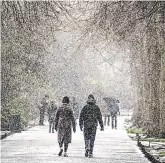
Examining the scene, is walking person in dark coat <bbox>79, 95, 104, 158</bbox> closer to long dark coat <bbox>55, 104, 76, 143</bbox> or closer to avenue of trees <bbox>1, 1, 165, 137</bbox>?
long dark coat <bbox>55, 104, 76, 143</bbox>

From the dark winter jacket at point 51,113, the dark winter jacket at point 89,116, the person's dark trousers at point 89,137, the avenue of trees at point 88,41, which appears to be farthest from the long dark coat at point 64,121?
the dark winter jacket at point 51,113

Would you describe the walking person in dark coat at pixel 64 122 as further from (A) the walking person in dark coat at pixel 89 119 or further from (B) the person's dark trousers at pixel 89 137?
(B) the person's dark trousers at pixel 89 137

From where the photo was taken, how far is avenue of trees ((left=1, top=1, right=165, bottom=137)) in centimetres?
2234

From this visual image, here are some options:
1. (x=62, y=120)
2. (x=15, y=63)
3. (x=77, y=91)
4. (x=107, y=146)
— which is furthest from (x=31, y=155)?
(x=77, y=91)

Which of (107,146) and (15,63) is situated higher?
(15,63)

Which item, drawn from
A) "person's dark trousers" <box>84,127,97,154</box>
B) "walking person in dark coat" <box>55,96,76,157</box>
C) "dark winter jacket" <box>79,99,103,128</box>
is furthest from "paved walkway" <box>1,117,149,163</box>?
"dark winter jacket" <box>79,99,103,128</box>

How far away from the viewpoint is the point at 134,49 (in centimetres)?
3238

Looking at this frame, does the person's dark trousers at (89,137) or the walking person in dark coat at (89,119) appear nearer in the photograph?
the person's dark trousers at (89,137)

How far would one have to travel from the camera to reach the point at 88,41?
2992cm

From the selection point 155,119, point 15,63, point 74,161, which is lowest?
point 74,161

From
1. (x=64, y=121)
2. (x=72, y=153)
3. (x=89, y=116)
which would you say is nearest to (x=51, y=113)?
(x=72, y=153)

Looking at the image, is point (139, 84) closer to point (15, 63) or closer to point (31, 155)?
point (15, 63)

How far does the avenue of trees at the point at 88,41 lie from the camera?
2234 centimetres

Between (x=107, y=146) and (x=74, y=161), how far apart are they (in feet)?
22.5
